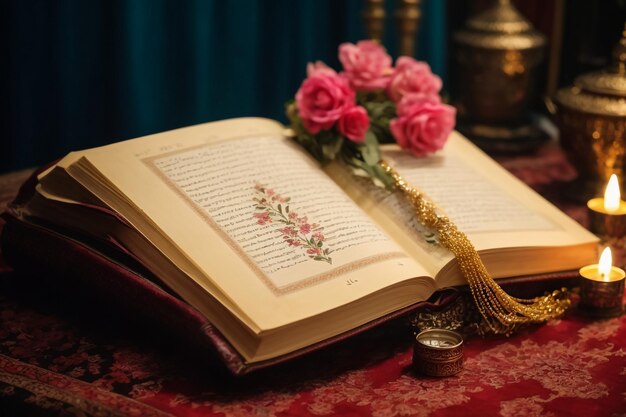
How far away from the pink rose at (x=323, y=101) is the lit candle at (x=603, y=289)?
423 millimetres

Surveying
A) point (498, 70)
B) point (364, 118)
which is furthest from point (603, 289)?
point (498, 70)

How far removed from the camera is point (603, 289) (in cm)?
121

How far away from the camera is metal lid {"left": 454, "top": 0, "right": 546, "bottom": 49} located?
1.86m

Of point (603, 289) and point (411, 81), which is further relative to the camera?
point (411, 81)

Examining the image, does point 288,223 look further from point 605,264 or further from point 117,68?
point 117,68

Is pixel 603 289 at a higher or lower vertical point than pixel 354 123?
lower

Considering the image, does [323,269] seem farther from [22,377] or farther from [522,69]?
[522,69]

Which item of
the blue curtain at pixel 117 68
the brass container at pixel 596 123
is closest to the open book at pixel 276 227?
the brass container at pixel 596 123

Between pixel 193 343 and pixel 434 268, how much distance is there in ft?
1.08

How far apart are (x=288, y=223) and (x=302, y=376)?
0.20 meters

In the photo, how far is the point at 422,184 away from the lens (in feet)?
4.33

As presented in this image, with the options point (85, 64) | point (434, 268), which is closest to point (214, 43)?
point (85, 64)

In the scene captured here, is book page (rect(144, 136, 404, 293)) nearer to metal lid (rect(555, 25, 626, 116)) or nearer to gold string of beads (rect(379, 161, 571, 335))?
gold string of beads (rect(379, 161, 571, 335))

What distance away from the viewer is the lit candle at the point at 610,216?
1.37 metres
